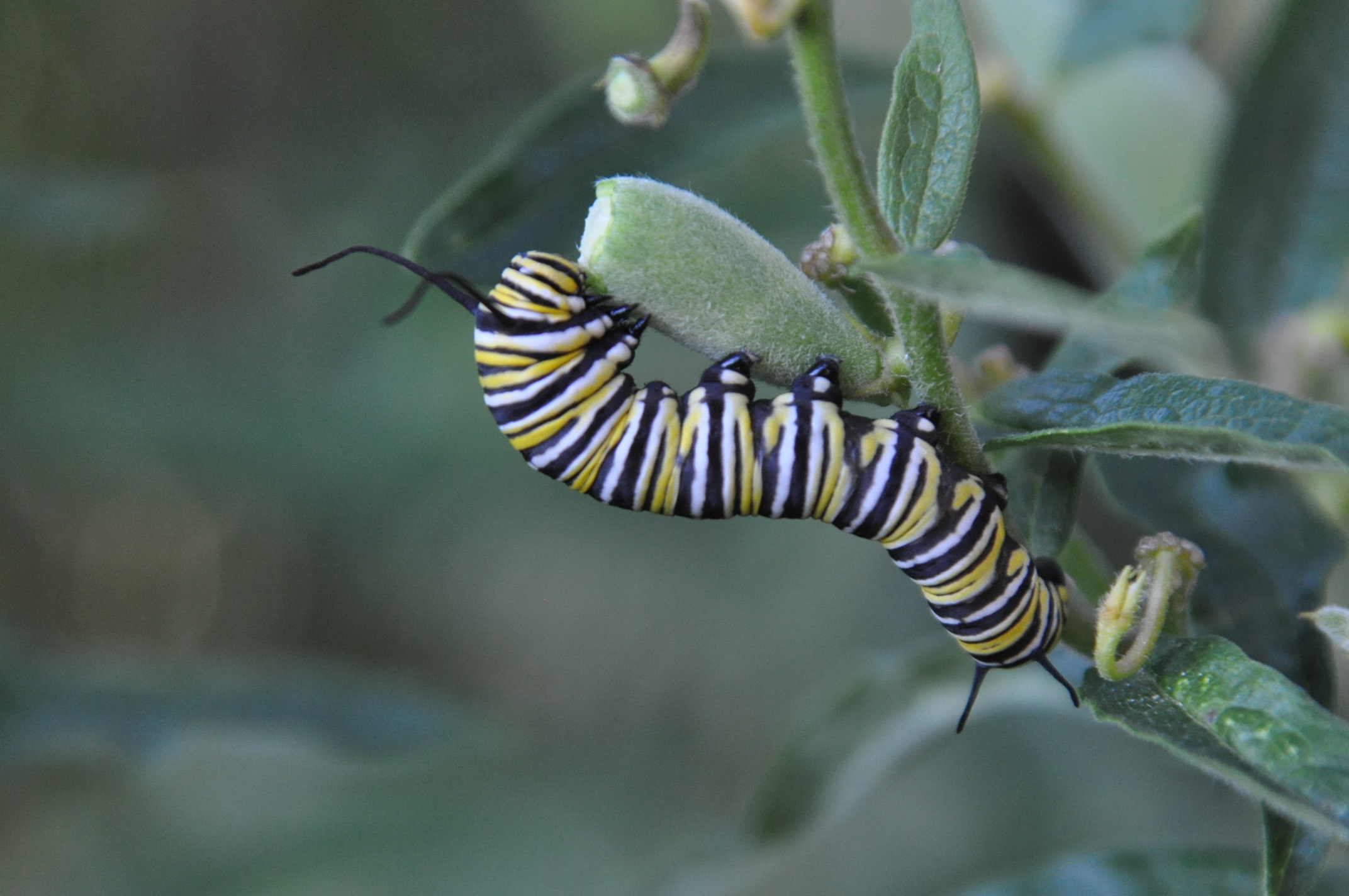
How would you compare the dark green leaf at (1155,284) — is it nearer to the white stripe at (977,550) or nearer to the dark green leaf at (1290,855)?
the white stripe at (977,550)

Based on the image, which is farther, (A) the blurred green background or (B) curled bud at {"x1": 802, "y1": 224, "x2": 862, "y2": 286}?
(A) the blurred green background

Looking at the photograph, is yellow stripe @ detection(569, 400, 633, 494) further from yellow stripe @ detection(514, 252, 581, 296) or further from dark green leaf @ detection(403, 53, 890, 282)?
dark green leaf @ detection(403, 53, 890, 282)

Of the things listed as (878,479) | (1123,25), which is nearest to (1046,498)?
(878,479)

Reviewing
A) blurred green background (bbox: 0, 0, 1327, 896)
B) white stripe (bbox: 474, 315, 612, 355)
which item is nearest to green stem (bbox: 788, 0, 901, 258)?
white stripe (bbox: 474, 315, 612, 355)

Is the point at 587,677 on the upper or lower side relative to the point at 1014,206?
lower

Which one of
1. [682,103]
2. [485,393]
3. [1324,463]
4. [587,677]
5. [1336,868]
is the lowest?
[587,677]

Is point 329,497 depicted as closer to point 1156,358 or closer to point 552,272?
point 552,272

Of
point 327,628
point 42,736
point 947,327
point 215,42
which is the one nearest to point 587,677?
point 327,628
